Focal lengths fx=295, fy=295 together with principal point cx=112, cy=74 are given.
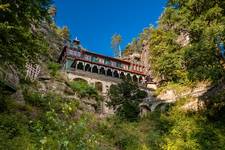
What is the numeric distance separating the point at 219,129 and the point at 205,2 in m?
9.88

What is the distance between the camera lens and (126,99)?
29312 mm

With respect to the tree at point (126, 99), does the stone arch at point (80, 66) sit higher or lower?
higher

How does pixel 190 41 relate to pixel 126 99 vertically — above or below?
above

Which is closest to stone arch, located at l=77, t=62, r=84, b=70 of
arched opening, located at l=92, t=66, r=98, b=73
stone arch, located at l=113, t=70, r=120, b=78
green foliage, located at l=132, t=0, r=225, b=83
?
arched opening, located at l=92, t=66, r=98, b=73

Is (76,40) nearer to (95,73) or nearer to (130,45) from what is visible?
(95,73)

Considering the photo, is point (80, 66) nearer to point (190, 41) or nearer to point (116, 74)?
point (116, 74)

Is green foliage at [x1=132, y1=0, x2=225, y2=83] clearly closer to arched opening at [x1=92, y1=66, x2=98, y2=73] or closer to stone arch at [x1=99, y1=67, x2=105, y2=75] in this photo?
stone arch at [x1=99, y1=67, x2=105, y2=75]

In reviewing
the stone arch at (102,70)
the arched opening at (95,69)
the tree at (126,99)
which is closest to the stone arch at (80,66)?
the arched opening at (95,69)

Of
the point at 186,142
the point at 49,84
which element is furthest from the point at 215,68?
the point at 49,84

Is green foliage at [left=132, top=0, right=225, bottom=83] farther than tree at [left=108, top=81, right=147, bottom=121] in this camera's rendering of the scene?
No

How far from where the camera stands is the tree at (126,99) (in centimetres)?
2789

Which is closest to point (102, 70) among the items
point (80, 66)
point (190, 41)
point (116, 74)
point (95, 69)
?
point (95, 69)

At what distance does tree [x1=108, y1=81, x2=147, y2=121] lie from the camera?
91.5ft

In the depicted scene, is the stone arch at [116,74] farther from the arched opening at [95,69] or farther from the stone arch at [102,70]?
the arched opening at [95,69]
